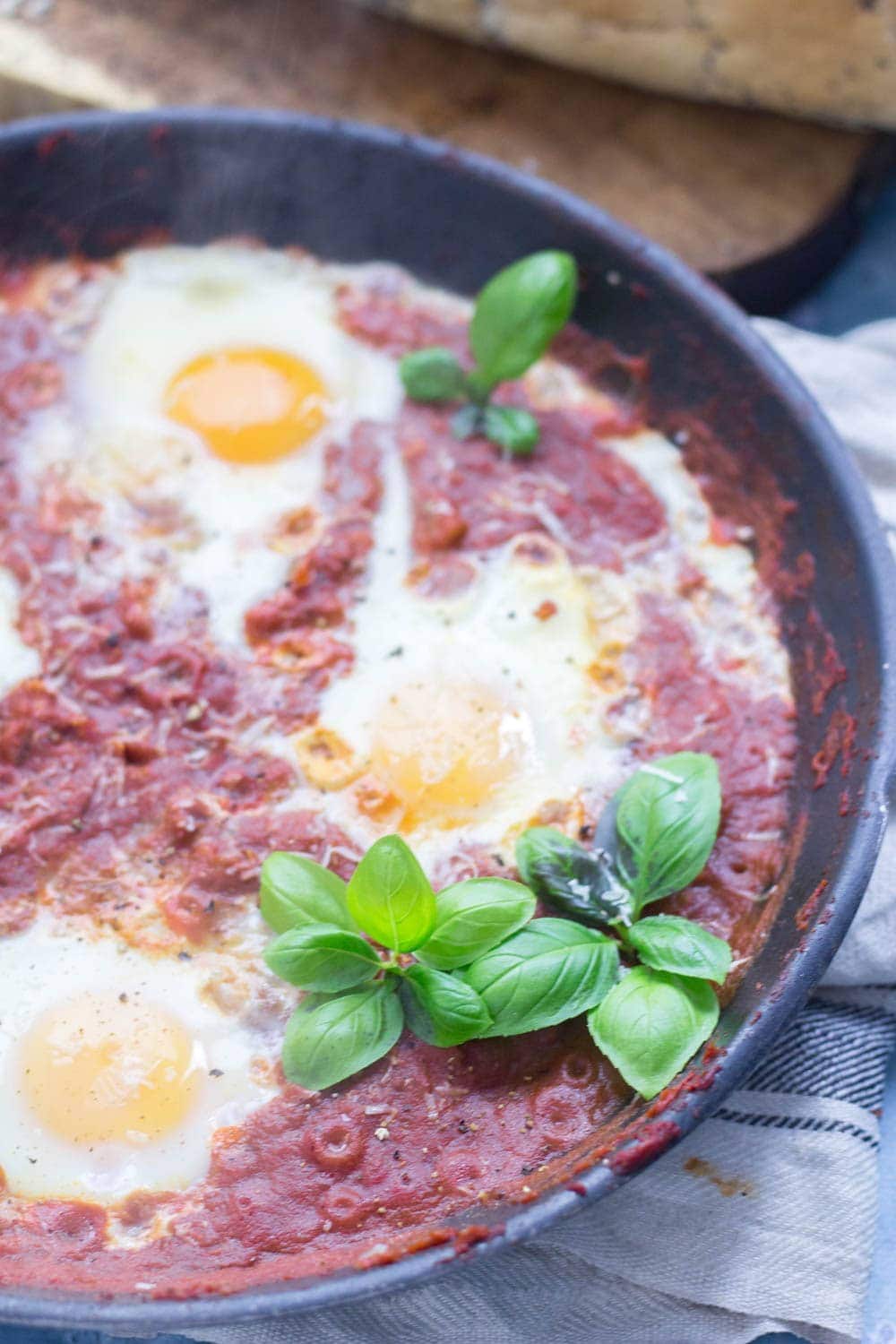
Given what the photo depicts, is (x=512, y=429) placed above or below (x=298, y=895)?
above

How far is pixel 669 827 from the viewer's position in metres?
2.82

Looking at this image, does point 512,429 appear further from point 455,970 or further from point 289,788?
point 455,970

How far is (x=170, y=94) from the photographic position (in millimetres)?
4629

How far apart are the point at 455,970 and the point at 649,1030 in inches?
15.4

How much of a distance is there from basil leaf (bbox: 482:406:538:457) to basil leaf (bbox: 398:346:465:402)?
4.6 inches

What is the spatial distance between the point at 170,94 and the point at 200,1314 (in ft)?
12.7

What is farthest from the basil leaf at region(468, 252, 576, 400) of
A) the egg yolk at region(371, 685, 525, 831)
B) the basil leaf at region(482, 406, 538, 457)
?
the egg yolk at region(371, 685, 525, 831)

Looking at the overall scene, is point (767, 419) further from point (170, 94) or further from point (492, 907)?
point (170, 94)

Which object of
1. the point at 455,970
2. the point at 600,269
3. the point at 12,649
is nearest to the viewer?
the point at 455,970

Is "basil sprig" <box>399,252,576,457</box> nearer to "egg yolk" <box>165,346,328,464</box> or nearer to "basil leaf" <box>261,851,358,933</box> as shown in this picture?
"egg yolk" <box>165,346,328,464</box>

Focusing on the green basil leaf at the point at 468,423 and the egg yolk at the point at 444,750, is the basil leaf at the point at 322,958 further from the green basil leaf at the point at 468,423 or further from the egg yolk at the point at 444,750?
the green basil leaf at the point at 468,423

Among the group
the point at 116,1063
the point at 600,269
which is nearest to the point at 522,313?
the point at 600,269

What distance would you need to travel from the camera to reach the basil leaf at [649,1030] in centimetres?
257

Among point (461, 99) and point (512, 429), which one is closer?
point (512, 429)
